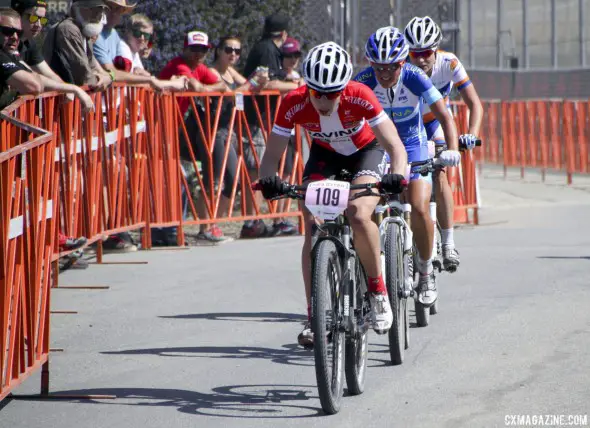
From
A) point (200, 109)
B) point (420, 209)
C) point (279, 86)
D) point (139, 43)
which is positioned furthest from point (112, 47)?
point (420, 209)

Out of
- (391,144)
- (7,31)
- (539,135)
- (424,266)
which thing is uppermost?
(7,31)

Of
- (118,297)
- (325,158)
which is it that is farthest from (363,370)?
(118,297)

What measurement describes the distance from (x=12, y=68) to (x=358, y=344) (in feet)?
11.6

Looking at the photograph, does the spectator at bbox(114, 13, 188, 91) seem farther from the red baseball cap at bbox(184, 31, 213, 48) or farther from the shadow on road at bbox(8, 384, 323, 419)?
the shadow on road at bbox(8, 384, 323, 419)

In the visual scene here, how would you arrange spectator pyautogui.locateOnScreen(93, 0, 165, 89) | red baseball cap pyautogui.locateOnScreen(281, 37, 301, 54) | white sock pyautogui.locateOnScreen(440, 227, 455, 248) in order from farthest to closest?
red baseball cap pyautogui.locateOnScreen(281, 37, 301, 54), spectator pyautogui.locateOnScreen(93, 0, 165, 89), white sock pyautogui.locateOnScreen(440, 227, 455, 248)

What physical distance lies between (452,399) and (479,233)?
7.86m

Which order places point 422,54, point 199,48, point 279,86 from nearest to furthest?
point 422,54 → point 199,48 → point 279,86

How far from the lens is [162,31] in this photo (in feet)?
53.9

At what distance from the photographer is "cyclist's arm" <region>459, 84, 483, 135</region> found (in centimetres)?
983

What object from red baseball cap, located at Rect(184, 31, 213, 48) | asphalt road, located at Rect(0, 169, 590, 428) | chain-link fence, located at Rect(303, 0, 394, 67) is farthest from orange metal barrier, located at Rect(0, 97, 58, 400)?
chain-link fence, located at Rect(303, 0, 394, 67)

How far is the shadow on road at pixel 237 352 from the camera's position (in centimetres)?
797

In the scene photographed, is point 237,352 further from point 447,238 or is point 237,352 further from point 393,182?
point 447,238

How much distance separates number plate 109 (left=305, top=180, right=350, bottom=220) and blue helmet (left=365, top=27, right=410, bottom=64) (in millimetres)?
1818

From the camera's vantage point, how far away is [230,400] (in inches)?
271
